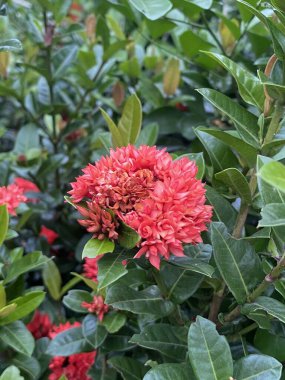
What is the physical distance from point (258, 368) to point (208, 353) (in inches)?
3.2

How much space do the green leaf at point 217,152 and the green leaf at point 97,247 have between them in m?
0.33

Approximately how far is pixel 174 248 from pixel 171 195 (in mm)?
79

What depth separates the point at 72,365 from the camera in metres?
1.30

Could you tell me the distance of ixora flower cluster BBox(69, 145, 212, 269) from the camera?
87 centimetres

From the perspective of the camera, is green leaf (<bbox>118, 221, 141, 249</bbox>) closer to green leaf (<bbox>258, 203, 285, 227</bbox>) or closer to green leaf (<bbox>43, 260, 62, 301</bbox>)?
green leaf (<bbox>258, 203, 285, 227</bbox>)

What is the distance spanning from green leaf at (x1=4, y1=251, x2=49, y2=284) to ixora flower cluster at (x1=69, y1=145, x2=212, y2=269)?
303 mm

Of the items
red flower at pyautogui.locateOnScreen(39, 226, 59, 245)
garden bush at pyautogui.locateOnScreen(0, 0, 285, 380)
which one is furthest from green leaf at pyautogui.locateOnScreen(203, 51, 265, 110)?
red flower at pyautogui.locateOnScreen(39, 226, 59, 245)

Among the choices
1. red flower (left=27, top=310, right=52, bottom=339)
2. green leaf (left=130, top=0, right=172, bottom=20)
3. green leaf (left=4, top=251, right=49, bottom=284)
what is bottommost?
red flower (left=27, top=310, right=52, bottom=339)

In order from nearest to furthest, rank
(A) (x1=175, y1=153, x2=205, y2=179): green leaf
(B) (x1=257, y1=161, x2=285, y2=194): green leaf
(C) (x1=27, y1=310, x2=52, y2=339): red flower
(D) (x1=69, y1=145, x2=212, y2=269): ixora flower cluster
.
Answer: (B) (x1=257, y1=161, x2=285, y2=194): green leaf < (D) (x1=69, y1=145, x2=212, y2=269): ixora flower cluster < (A) (x1=175, y1=153, x2=205, y2=179): green leaf < (C) (x1=27, y1=310, x2=52, y2=339): red flower

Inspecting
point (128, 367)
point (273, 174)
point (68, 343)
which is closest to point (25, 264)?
point (68, 343)

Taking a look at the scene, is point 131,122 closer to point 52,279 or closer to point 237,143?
point 237,143

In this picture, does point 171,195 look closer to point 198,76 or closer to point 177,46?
point 198,76

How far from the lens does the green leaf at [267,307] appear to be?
92 centimetres

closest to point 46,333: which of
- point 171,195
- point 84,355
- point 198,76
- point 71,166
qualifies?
point 84,355
